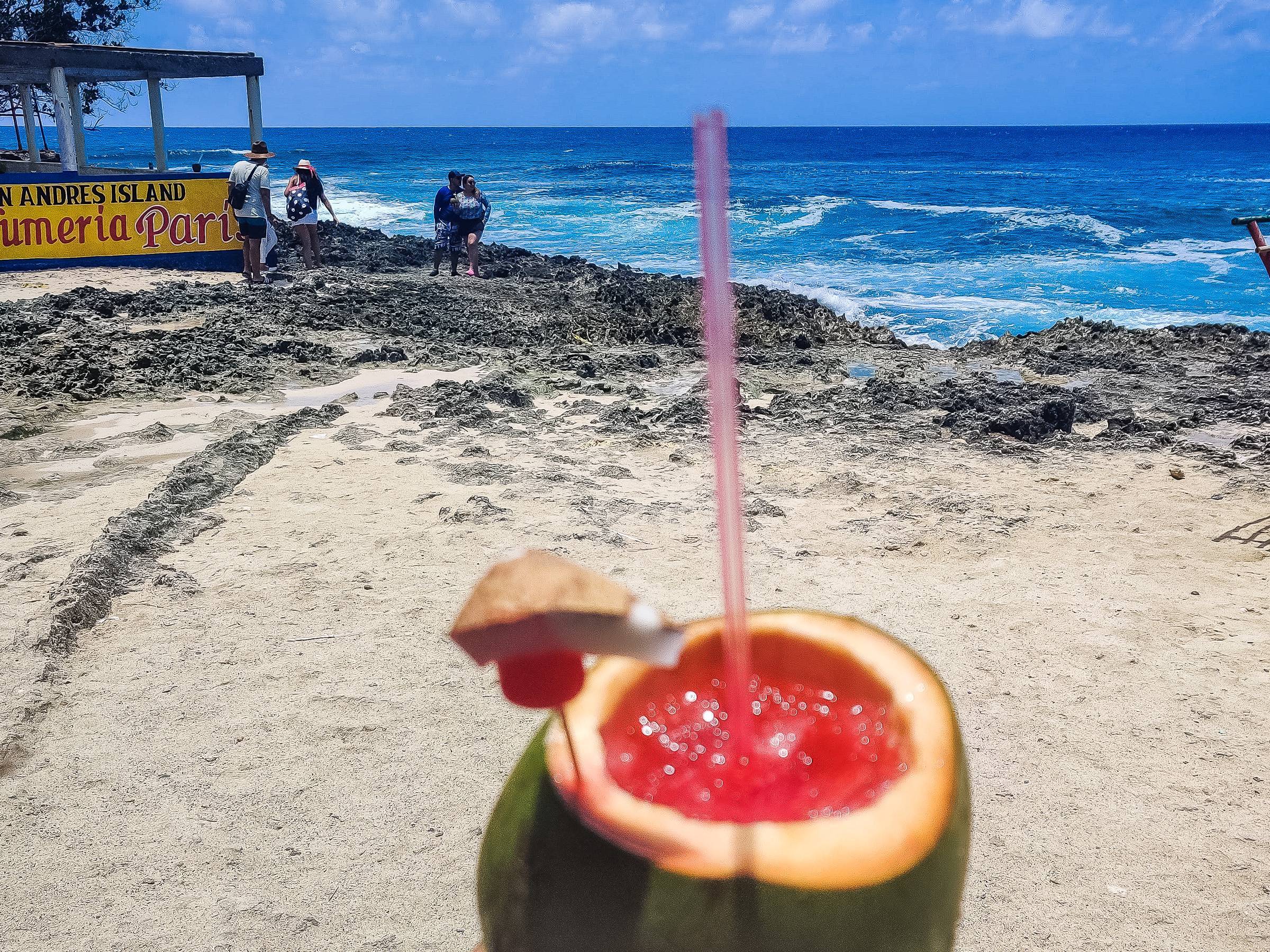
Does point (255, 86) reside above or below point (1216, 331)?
above

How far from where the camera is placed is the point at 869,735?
121 centimetres

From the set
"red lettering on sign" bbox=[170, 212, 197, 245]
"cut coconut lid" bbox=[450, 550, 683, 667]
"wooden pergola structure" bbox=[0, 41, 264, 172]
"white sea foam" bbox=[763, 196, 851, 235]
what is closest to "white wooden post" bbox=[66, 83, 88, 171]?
"wooden pergola structure" bbox=[0, 41, 264, 172]

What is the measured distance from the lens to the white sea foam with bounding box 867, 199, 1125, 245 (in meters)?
29.5

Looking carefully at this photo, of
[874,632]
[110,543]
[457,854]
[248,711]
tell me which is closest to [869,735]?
[874,632]

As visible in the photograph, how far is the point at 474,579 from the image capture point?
4.55 meters

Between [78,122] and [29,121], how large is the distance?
89.3 inches

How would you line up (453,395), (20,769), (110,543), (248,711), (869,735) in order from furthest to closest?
1. (453,395)
2. (110,543)
3. (248,711)
4. (20,769)
5. (869,735)

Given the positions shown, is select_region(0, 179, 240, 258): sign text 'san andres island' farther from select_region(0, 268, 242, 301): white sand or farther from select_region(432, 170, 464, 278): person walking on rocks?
select_region(432, 170, 464, 278): person walking on rocks

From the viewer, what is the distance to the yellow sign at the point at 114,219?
40.5 ft

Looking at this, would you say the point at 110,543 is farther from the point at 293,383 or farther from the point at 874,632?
the point at 874,632

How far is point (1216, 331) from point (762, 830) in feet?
37.2

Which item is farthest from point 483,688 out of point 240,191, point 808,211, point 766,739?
point 808,211

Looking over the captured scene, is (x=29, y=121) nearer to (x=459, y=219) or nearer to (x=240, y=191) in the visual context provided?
(x=240, y=191)

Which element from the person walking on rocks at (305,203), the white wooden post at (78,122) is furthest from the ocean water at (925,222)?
the white wooden post at (78,122)
